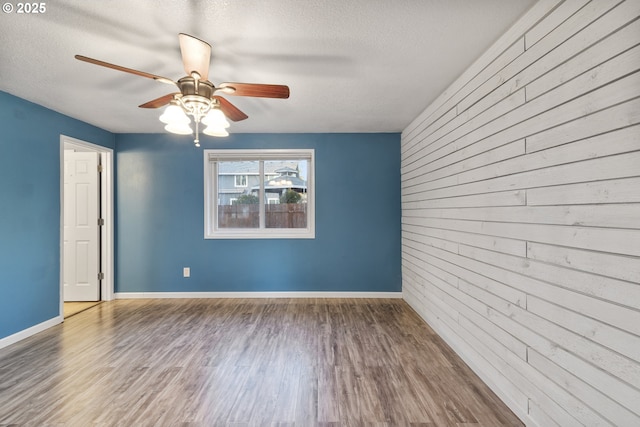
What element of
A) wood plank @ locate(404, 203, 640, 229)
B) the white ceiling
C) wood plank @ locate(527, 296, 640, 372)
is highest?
the white ceiling

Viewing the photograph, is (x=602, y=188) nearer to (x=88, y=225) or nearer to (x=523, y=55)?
(x=523, y=55)

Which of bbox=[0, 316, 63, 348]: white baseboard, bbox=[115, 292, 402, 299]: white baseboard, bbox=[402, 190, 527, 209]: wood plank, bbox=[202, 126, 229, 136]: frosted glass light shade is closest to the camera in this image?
bbox=[402, 190, 527, 209]: wood plank

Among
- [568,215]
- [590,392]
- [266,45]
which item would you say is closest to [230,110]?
[266,45]

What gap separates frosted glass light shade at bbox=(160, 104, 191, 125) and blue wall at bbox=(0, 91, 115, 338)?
7.13 ft

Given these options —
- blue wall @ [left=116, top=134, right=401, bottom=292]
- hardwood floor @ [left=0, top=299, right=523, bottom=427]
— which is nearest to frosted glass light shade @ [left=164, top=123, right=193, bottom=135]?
hardwood floor @ [left=0, top=299, right=523, bottom=427]

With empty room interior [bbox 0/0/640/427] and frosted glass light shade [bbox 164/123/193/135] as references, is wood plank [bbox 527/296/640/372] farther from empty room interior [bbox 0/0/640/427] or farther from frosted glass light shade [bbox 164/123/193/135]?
frosted glass light shade [bbox 164/123/193/135]

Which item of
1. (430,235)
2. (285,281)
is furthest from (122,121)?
(430,235)

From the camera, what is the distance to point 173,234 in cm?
418

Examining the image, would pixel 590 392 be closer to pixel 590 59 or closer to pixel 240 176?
pixel 590 59

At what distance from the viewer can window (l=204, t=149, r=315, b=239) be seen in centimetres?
430

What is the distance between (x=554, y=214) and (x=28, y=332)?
462cm

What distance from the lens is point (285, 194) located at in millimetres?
4348

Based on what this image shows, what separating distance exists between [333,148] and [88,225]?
3705 millimetres

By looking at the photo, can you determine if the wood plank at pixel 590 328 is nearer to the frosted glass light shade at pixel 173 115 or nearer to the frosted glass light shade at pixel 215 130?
the frosted glass light shade at pixel 215 130
